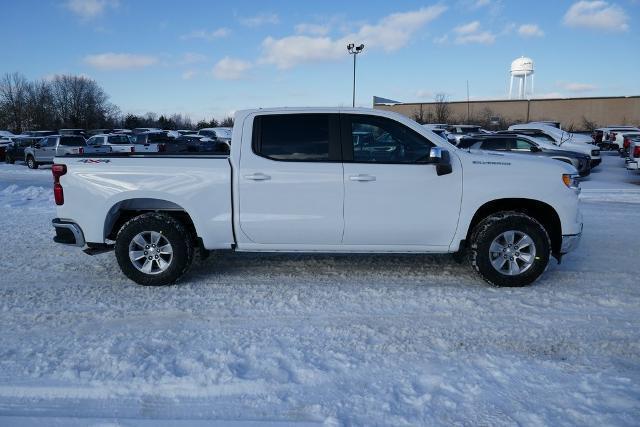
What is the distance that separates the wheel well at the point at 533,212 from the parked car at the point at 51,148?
70.0ft

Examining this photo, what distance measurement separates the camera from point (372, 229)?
5027 mm

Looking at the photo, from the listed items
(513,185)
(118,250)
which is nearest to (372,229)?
(513,185)

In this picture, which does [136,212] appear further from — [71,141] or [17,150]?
[17,150]

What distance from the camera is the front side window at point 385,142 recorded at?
5.04 meters

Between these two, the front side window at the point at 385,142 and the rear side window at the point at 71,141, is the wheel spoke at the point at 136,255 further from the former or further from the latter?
the rear side window at the point at 71,141

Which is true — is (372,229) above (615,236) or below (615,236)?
above

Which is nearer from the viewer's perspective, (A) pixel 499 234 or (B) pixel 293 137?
(A) pixel 499 234

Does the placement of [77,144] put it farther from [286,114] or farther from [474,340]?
[474,340]

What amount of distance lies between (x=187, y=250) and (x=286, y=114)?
1790 mm

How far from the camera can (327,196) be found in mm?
4980

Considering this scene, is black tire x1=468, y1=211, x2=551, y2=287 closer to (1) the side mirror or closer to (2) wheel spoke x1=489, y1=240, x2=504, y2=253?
(2) wheel spoke x1=489, y1=240, x2=504, y2=253

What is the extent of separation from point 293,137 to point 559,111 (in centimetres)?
7703

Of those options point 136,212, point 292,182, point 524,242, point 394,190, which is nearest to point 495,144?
point 524,242

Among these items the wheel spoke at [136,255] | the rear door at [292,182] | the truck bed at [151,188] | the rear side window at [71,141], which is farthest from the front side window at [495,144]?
the rear side window at [71,141]
